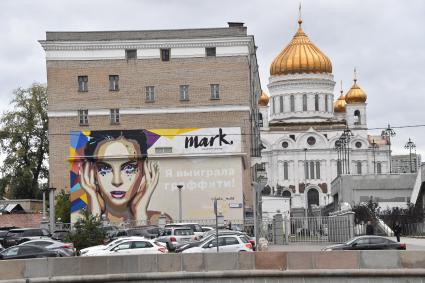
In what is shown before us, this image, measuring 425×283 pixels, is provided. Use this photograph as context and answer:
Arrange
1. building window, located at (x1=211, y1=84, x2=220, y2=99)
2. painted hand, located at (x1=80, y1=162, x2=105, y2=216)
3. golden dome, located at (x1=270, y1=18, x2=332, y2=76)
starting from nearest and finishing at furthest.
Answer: painted hand, located at (x1=80, y1=162, x2=105, y2=216) → building window, located at (x1=211, y1=84, x2=220, y2=99) → golden dome, located at (x1=270, y1=18, x2=332, y2=76)

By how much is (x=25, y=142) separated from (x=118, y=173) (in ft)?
95.4

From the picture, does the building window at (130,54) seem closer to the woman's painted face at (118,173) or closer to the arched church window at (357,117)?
the woman's painted face at (118,173)

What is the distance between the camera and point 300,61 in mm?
160375

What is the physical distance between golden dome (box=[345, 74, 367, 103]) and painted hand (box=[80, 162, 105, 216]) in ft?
346

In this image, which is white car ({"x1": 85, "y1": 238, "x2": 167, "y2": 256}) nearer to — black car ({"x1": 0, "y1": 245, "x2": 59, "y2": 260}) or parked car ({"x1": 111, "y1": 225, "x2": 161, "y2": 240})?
black car ({"x1": 0, "y1": 245, "x2": 59, "y2": 260})

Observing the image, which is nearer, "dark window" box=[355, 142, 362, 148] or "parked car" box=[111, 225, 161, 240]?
"parked car" box=[111, 225, 161, 240]

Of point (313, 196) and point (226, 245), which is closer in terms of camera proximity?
point (226, 245)

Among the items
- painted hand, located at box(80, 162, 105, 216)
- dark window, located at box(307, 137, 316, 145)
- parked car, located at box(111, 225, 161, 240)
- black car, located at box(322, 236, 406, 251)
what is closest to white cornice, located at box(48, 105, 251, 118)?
painted hand, located at box(80, 162, 105, 216)

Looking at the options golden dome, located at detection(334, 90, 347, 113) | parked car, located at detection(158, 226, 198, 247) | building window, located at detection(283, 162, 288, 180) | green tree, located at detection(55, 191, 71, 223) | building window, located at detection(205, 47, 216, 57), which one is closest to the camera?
parked car, located at detection(158, 226, 198, 247)

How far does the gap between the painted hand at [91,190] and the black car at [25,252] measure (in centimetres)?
2841

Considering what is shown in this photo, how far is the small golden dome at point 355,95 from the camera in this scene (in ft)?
539

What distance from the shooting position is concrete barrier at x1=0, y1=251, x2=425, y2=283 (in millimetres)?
28953

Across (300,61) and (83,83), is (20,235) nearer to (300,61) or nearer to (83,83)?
(83,83)

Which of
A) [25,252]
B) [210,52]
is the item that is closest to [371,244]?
[25,252]
